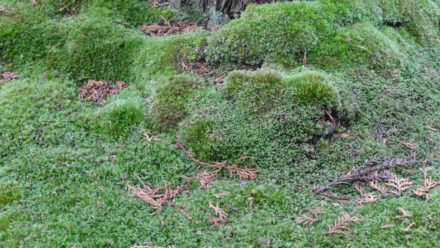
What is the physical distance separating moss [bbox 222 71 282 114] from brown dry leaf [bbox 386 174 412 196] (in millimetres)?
1237

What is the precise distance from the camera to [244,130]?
3.91 metres

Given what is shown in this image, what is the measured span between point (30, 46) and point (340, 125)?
3815 mm

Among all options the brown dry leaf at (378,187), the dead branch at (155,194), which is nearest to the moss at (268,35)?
the brown dry leaf at (378,187)

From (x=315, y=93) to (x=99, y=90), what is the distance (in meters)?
2.41

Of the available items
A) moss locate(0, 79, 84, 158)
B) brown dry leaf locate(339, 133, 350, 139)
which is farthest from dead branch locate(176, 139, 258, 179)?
moss locate(0, 79, 84, 158)

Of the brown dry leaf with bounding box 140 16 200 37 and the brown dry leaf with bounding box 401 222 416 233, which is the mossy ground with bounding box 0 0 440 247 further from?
the brown dry leaf with bounding box 140 16 200 37

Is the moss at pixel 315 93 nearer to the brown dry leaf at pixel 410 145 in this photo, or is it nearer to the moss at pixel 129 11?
the brown dry leaf at pixel 410 145

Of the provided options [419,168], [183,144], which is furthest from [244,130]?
[419,168]

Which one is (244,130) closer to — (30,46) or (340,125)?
(340,125)

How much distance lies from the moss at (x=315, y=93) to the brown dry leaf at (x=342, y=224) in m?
1.18

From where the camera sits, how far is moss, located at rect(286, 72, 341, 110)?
3984 millimetres

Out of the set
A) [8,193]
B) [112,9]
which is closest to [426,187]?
[8,193]

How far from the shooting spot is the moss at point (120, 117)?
418cm

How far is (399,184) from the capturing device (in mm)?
3504
